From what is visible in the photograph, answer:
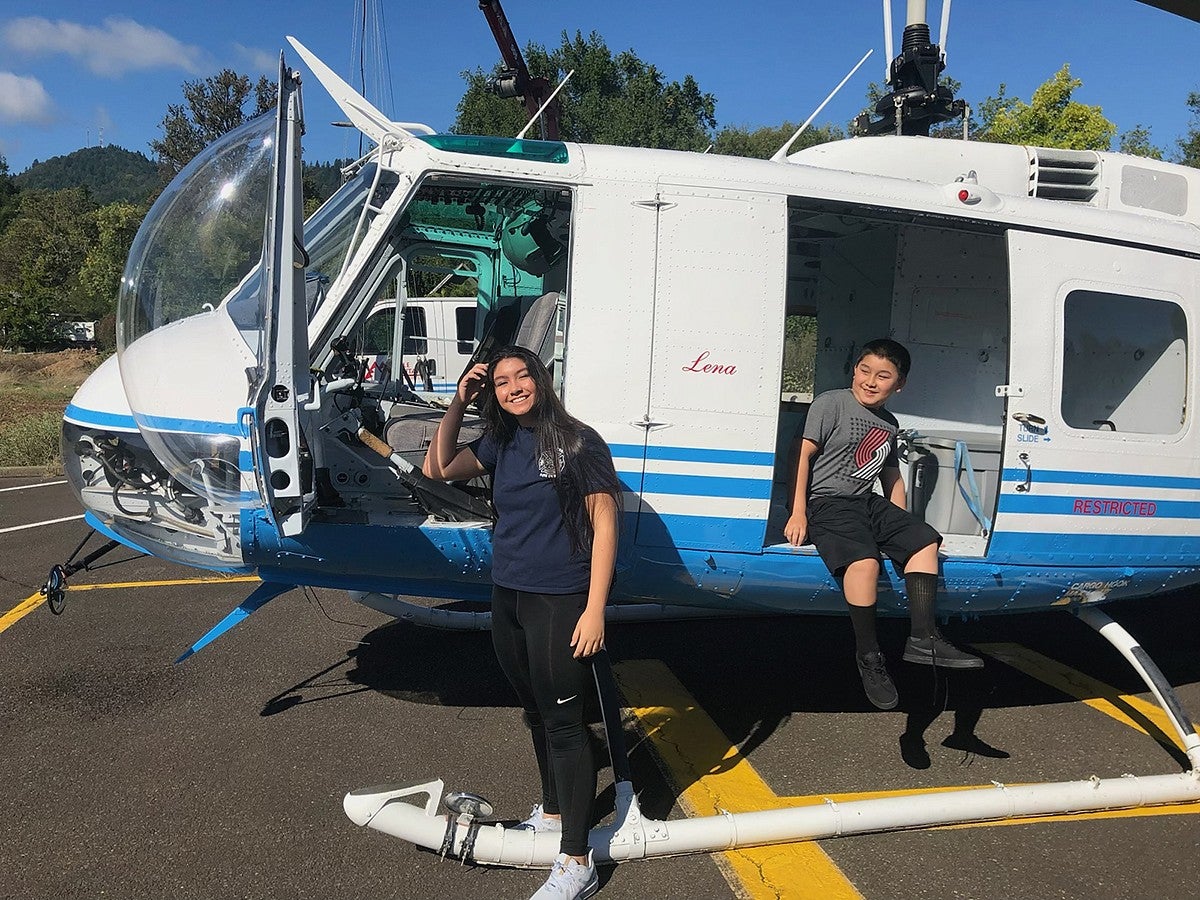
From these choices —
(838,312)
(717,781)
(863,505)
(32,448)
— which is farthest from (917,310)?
(32,448)

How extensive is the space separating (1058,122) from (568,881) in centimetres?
2147

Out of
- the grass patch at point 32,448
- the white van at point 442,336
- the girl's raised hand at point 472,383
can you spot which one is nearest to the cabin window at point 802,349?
the girl's raised hand at point 472,383

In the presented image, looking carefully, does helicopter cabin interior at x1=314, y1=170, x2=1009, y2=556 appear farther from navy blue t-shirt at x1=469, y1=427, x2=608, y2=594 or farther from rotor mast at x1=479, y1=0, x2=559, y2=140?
rotor mast at x1=479, y1=0, x2=559, y2=140

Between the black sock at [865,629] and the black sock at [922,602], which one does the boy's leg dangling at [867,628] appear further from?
the black sock at [922,602]

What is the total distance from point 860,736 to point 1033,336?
2.04m

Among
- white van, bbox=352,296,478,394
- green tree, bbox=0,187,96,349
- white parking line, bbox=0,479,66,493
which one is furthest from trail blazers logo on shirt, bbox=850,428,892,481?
green tree, bbox=0,187,96,349

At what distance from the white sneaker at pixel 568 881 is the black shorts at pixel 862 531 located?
4.97 ft

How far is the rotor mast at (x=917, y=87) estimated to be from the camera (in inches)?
198

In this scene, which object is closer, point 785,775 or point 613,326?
point 613,326

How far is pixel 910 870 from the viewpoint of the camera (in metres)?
3.11

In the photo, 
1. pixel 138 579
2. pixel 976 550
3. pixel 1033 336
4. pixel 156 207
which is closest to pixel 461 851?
pixel 976 550

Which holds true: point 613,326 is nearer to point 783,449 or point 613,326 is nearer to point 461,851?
point 461,851

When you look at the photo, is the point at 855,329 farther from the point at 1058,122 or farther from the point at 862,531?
the point at 1058,122

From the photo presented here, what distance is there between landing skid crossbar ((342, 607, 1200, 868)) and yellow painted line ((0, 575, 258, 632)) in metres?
3.06
